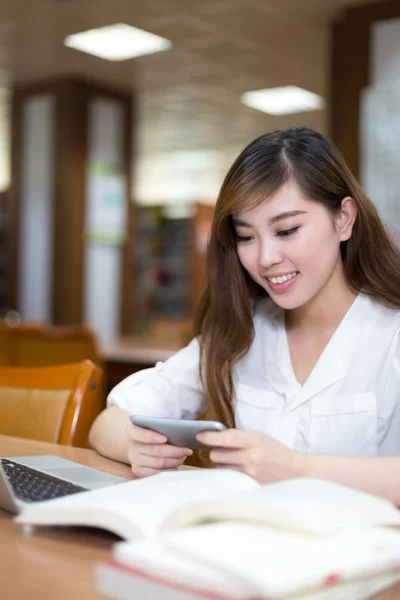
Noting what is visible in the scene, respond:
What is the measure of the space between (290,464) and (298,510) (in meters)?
0.36

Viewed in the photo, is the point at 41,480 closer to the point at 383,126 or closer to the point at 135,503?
the point at 135,503

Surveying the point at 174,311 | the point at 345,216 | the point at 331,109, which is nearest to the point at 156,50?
the point at 331,109

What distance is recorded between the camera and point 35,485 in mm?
1080

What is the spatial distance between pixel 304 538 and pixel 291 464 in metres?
0.39

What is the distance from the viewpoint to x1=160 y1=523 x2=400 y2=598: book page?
62cm

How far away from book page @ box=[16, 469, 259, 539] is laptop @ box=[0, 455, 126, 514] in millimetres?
96

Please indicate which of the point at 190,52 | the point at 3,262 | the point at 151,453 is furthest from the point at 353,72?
the point at 3,262

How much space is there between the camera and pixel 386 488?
1.14 meters

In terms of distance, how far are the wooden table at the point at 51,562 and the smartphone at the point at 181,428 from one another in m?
0.21

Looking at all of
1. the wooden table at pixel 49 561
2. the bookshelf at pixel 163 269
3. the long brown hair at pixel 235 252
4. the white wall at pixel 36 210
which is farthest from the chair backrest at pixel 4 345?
the bookshelf at pixel 163 269

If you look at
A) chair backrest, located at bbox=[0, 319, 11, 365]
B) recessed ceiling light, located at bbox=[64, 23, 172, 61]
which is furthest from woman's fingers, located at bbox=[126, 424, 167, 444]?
recessed ceiling light, located at bbox=[64, 23, 172, 61]

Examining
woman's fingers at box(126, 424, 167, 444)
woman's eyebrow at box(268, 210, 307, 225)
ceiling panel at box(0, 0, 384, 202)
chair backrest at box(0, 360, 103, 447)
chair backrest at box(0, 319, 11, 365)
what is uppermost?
ceiling panel at box(0, 0, 384, 202)

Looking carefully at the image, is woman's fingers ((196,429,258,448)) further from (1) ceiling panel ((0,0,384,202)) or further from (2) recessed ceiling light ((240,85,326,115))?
(2) recessed ceiling light ((240,85,326,115))

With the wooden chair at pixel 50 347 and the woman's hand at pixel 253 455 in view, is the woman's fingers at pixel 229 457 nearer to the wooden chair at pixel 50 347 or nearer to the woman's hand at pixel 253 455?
the woman's hand at pixel 253 455
